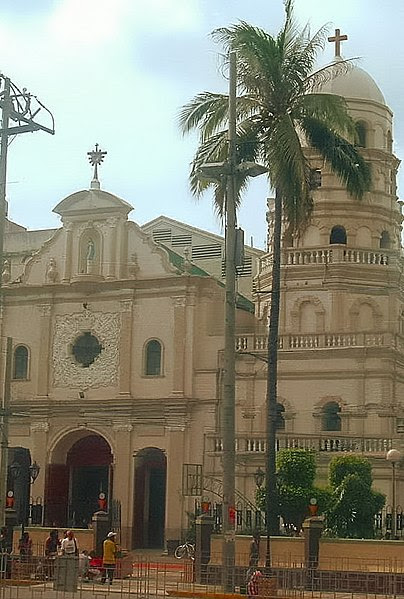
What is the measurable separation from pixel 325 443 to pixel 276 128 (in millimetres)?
11921

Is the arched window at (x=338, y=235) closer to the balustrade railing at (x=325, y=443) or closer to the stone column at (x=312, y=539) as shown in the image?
the balustrade railing at (x=325, y=443)

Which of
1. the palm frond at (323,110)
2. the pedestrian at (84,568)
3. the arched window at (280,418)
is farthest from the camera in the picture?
the arched window at (280,418)

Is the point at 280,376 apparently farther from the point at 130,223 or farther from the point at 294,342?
the point at 130,223

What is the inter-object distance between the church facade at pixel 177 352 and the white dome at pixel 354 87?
62 mm

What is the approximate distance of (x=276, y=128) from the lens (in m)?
33.9

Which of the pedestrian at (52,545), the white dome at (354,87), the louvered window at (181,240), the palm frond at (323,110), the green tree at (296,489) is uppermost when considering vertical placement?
the white dome at (354,87)

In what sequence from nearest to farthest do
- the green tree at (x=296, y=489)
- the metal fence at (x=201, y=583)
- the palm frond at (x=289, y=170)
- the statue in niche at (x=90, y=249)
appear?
1. the metal fence at (x=201, y=583)
2. the palm frond at (x=289, y=170)
3. the green tree at (x=296, y=489)
4. the statue in niche at (x=90, y=249)

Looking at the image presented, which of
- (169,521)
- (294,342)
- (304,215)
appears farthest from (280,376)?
(304,215)

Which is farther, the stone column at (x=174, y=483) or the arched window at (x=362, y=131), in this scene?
the arched window at (x=362, y=131)

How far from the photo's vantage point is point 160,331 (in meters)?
45.0

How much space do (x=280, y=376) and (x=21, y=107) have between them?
16.9m

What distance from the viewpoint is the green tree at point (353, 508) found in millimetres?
35469

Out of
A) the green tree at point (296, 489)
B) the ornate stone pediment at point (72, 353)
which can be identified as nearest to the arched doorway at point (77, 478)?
the ornate stone pediment at point (72, 353)

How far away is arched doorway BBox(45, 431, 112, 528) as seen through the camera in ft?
150
